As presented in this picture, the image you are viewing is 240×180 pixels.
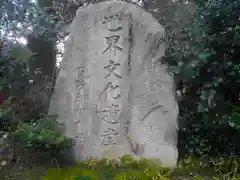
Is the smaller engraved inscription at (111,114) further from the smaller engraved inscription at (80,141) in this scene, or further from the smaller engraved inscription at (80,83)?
the smaller engraved inscription at (80,83)

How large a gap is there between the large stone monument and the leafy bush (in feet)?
1.05

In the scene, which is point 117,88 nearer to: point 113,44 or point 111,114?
point 111,114

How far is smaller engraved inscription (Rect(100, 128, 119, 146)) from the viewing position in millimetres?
3652

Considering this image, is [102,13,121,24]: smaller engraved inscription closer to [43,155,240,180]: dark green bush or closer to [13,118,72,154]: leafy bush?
[13,118,72,154]: leafy bush

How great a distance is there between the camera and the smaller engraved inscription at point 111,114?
371cm

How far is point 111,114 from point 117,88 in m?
0.33

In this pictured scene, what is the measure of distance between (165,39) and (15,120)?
7.06ft

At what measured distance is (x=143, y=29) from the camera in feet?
12.8

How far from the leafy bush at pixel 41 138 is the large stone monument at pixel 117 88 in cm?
32

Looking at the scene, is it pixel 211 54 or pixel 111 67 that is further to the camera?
pixel 111 67

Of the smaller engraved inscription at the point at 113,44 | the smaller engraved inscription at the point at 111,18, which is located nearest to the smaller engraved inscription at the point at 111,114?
the smaller engraved inscription at the point at 113,44

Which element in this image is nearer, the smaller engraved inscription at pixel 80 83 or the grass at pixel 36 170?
the grass at pixel 36 170

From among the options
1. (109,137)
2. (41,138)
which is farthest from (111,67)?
(41,138)

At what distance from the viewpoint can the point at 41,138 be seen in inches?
128
